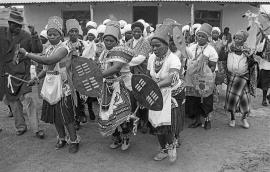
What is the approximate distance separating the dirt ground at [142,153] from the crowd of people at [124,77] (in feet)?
0.57

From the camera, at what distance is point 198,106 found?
565 centimetres

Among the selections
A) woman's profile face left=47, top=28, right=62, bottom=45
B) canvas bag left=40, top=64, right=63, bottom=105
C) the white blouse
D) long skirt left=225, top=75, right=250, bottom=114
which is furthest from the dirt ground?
woman's profile face left=47, top=28, right=62, bottom=45

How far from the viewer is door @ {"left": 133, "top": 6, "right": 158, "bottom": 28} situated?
1706 cm

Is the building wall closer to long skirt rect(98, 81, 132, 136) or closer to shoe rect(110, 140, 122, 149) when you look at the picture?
shoe rect(110, 140, 122, 149)

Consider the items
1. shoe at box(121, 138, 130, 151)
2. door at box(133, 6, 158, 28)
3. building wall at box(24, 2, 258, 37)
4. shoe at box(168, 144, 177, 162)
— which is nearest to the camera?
shoe at box(168, 144, 177, 162)

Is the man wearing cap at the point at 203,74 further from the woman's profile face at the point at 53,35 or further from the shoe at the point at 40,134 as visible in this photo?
the shoe at the point at 40,134

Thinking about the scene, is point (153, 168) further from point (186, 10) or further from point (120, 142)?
point (186, 10)

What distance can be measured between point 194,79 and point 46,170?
283 centimetres

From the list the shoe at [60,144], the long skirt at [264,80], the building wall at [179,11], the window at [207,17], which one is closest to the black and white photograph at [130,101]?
the shoe at [60,144]

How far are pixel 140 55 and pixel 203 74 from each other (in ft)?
3.65

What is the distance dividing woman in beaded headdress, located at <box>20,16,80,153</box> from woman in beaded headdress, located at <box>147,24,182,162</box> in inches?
45.4

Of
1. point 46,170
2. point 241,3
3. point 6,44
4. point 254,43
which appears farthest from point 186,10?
point 46,170

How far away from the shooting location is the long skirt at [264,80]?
23.1 feet

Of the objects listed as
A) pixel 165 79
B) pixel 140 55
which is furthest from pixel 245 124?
pixel 165 79
